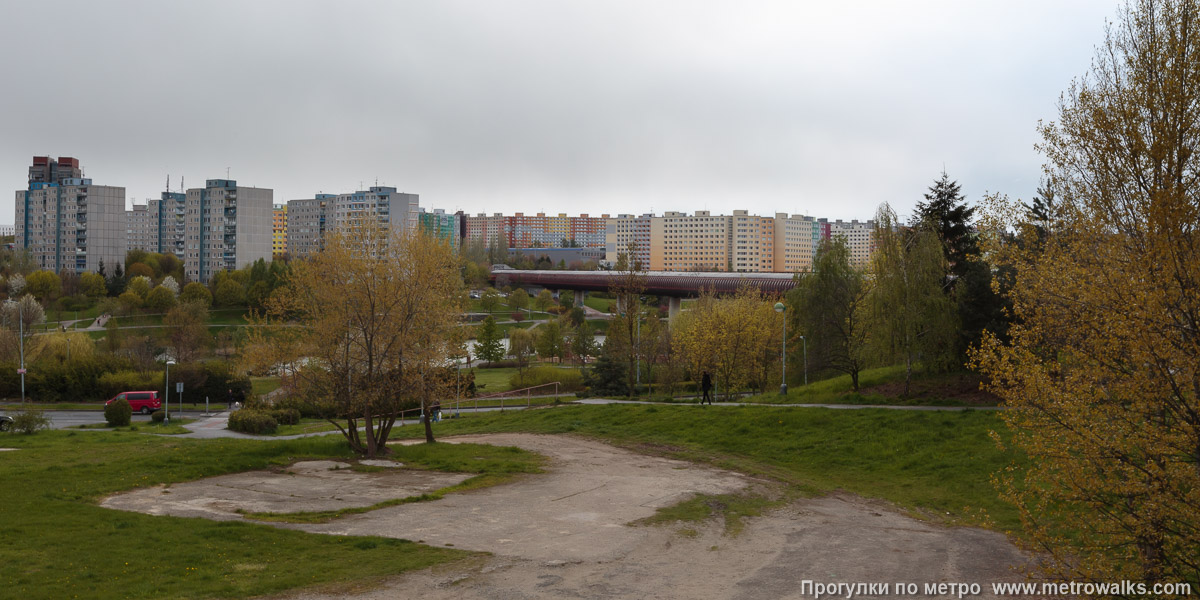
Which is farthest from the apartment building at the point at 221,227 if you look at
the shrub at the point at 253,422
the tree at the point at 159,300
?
the shrub at the point at 253,422

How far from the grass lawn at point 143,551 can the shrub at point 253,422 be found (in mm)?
17727

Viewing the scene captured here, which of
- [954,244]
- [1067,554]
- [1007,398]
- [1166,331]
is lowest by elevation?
[1067,554]

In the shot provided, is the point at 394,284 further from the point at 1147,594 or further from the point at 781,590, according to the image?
the point at 1147,594

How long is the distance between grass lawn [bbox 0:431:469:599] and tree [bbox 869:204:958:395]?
848 inches

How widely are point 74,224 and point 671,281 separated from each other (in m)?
123

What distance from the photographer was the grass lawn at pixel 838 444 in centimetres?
1873

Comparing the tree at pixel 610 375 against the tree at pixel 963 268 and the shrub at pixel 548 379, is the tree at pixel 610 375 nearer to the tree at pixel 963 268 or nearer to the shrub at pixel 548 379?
the shrub at pixel 548 379

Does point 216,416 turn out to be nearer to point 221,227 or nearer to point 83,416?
point 83,416

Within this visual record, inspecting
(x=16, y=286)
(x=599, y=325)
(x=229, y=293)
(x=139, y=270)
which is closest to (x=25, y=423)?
(x=16, y=286)

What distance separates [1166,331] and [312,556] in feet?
39.7

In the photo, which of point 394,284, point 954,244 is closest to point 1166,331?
point 394,284

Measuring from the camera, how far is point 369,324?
2189cm

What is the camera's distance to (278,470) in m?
20.2

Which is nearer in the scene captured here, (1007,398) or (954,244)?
(1007,398)
